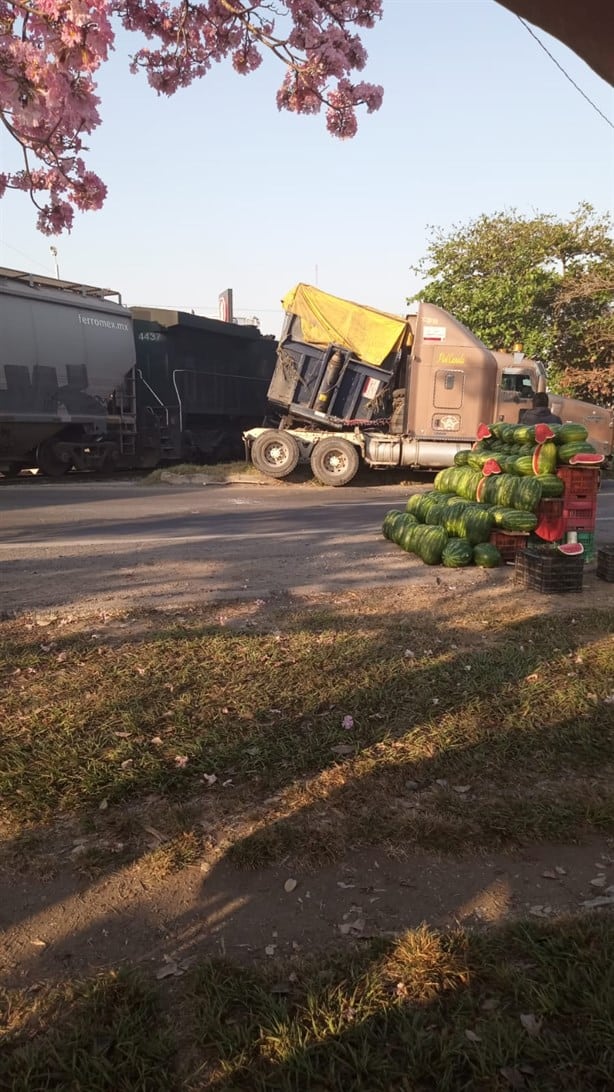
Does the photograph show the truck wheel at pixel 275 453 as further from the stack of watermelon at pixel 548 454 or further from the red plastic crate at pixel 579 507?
the red plastic crate at pixel 579 507

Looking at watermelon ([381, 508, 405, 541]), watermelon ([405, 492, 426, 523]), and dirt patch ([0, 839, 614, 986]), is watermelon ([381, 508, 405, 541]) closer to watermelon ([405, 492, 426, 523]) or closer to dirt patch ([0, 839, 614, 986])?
watermelon ([405, 492, 426, 523])

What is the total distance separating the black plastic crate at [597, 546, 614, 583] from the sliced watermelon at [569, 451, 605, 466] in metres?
0.86

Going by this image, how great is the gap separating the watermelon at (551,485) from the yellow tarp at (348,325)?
931 cm

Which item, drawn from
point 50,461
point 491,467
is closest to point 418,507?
point 491,467

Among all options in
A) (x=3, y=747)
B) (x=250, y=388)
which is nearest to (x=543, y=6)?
(x=3, y=747)

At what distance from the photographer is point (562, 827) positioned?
9.70 ft

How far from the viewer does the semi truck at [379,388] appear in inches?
627

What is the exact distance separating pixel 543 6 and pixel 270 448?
49.8ft

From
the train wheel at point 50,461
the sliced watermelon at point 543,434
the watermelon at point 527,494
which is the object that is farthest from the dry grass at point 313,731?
the train wheel at point 50,461

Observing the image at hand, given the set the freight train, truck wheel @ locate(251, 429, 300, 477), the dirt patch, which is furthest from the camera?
truck wheel @ locate(251, 429, 300, 477)

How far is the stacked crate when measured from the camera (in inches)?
287

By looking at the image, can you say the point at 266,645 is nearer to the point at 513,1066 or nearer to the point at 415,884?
the point at 415,884

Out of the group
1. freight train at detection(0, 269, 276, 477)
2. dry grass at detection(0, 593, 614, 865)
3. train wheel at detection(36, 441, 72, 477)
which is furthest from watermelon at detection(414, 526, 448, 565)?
train wheel at detection(36, 441, 72, 477)

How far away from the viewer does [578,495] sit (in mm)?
7320
